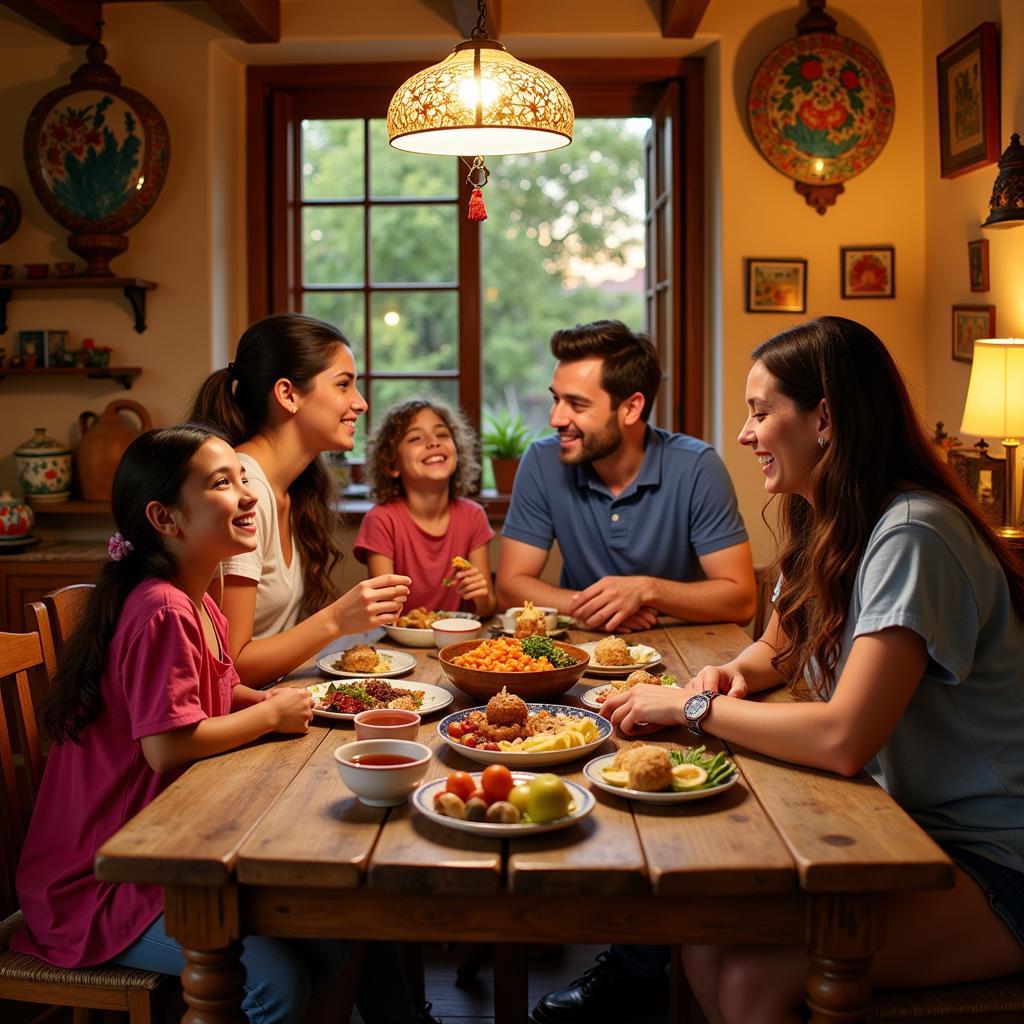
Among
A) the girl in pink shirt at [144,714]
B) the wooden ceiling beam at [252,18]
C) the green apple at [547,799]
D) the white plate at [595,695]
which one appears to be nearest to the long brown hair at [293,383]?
the girl in pink shirt at [144,714]

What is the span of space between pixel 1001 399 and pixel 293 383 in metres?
1.72

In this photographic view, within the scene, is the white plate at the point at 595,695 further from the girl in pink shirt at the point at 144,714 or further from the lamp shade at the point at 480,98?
the lamp shade at the point at 480,98

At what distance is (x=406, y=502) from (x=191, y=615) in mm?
1497

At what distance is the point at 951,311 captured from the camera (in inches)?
146

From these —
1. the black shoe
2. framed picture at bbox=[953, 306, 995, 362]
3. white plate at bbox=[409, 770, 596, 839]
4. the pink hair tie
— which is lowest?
the black shoe

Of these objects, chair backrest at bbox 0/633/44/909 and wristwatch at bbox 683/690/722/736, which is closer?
wristwatch at bbox 683/690/722/736

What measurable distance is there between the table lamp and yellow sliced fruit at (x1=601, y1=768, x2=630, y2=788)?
5.57ft

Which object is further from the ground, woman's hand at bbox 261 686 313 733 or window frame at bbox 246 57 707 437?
window frame at bbox 246 57 707 437

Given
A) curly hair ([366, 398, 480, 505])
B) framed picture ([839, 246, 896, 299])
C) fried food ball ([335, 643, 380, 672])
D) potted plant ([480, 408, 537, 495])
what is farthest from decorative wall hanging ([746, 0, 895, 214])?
fried food ball ([335, 643, 380, 672])

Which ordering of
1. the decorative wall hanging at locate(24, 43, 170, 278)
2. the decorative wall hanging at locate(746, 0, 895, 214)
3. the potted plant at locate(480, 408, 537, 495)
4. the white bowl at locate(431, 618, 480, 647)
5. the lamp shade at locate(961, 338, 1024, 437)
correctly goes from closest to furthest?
the white bowl at locate(431, 618, 480, 647) < the lamp shade at locate(961, 338, 1024, 437) < the decorative wall hanging at locate(746, 0, 895, 214) < the decorative wall hanging at locate(24, 43, 170, 278) < the potted plant at locate(480, 408, 537, 495)

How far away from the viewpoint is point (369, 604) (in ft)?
6.99

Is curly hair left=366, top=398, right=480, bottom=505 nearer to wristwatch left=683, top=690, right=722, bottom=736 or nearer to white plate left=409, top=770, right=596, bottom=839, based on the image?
wristwatch left=683, top=690, right=722, bottom=736

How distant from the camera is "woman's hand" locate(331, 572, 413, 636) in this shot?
84.0 inches

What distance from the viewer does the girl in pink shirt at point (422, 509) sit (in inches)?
122
